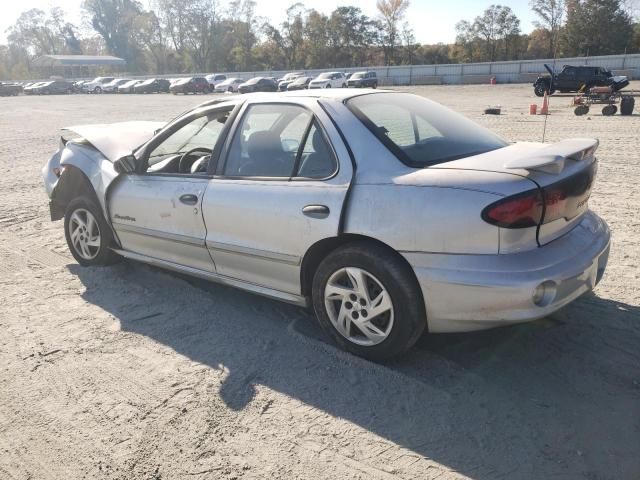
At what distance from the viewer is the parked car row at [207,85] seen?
38247 millimetres

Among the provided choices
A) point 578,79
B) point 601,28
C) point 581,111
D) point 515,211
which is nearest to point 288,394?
point 515,211

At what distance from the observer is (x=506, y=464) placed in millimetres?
2404

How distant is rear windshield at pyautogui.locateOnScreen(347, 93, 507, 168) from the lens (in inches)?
128

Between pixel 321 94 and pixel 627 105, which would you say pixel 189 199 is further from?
pixel 627 105

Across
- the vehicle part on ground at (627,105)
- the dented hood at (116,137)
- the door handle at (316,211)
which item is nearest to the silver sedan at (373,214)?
the door handle at (316,211)

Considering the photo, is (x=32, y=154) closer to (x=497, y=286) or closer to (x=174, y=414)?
(x=174, y=414)

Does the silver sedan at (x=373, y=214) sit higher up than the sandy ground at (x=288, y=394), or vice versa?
the silver sedan at (x=373, y=214)

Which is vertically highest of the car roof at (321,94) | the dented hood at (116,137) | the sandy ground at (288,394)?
the car roof at (321,94)

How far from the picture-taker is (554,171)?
2.83m

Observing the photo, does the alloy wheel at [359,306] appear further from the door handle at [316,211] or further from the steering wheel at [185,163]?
the steering wheel at [185,163]

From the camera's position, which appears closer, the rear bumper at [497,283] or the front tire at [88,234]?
the rear bumper at [497,283]

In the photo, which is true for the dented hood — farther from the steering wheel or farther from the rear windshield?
the rear windshield

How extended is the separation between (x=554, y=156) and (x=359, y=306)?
1395 millimetres

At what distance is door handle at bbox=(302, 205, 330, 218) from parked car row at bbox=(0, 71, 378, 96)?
3405 cm
